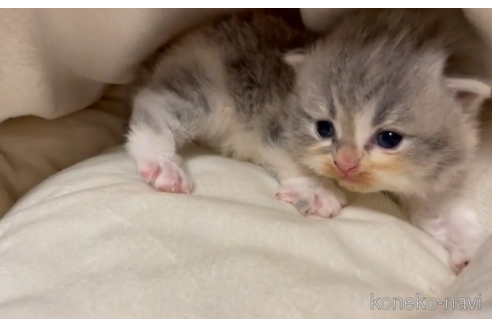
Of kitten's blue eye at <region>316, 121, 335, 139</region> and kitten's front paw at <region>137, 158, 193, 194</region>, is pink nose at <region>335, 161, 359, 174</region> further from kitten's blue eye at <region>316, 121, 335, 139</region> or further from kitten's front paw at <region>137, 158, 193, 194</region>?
kitten's front paw at <region>137, 158, 193, 194</region>

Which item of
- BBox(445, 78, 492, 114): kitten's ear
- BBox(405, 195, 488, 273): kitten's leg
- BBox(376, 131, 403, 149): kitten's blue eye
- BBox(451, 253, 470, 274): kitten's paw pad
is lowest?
BBox(451, 253, 470, 274): kitten's paw pad

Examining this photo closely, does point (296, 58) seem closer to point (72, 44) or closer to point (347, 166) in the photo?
point (347, 166)

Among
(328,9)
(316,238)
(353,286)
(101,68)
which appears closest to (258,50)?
(328,9)

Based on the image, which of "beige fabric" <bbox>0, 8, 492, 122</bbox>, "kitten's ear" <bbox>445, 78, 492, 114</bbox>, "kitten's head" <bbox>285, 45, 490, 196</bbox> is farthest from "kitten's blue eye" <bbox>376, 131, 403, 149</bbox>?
"beige fabric" <bbox>0, 8, 492, 122</bbox>

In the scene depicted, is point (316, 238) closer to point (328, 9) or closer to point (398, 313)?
point (398, 313)

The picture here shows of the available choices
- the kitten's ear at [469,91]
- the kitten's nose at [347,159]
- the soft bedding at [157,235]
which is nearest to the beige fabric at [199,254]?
the soft bedding at [157,235]

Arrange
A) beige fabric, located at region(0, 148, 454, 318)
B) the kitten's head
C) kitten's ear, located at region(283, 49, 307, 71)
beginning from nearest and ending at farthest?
beige fabric, located at region(0, 148, 454, 318), the kitten's head, kitten's ear, located at region(283, 49, 307, 71)
